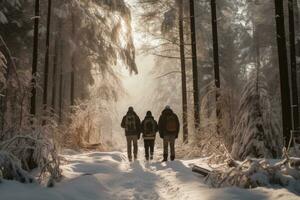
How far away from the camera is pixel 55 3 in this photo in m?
23.1

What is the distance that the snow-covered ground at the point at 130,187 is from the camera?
6602mm

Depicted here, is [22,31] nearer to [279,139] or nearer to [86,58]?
[86,58]

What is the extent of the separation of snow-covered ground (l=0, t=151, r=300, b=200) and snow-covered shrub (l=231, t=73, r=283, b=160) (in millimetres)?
1564

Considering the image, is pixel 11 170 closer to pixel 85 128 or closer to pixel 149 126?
pixel 149 126

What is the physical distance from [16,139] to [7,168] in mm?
1015

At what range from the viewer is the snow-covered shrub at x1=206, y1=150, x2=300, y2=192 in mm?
7109

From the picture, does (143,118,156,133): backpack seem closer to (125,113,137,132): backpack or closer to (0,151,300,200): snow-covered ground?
(125,113,137,132): backpack

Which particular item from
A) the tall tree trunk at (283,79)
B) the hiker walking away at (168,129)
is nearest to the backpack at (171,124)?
the hiker walking away at (168,129)

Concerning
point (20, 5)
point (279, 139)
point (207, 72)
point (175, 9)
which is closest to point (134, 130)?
point (279, 139)

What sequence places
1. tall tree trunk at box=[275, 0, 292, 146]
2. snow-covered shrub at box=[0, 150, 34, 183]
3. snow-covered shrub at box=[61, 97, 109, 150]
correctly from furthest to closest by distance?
snow-covered shrub at box=[61, 97, 109, 150] → tall tree trunk at box=[275, 0, 292, 146] → snow-covered shrub at box=[0, 150, 34, 183]

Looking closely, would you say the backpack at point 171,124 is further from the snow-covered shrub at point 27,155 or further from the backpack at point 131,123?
the snow-covered shrub at point 27,155

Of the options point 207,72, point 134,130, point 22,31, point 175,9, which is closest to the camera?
point 134,130

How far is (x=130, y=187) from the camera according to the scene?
8.57 metres

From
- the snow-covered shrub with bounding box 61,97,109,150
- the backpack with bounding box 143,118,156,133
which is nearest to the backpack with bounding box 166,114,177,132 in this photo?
the backpack with bounding box 143,118,156,133
